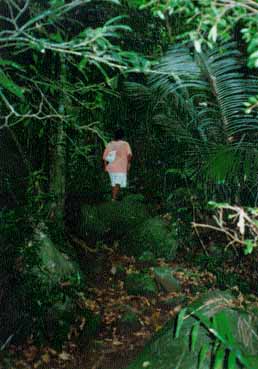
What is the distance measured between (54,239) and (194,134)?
2.36 m

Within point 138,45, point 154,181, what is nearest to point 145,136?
point 154,181

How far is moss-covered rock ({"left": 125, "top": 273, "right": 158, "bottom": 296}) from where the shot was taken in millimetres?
6031

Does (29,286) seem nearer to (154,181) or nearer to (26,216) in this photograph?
(26,216)

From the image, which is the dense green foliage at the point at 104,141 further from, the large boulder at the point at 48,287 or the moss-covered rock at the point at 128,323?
the moss-covered rock at the point at 128,323

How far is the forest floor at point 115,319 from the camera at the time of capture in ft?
15.1

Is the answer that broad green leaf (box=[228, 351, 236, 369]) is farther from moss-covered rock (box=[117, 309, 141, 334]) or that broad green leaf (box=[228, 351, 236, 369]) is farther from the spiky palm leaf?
moss-covered rock (box=[117, 309, 141, 334])

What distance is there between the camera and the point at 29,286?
4.76m

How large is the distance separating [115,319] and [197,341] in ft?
8.79

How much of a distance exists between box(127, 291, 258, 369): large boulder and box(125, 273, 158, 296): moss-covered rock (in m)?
2.78

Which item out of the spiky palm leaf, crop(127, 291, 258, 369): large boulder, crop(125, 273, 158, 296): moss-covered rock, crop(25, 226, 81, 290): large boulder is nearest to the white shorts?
crop(125, 273, 158, 296): moss-covered rock

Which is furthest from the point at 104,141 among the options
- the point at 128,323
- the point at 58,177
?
the point at 58,177

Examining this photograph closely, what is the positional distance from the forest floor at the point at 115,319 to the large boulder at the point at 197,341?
606mm

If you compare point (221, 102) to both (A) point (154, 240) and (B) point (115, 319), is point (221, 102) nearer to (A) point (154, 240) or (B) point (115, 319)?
(B) point (115, 319)

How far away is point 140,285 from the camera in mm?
6094
